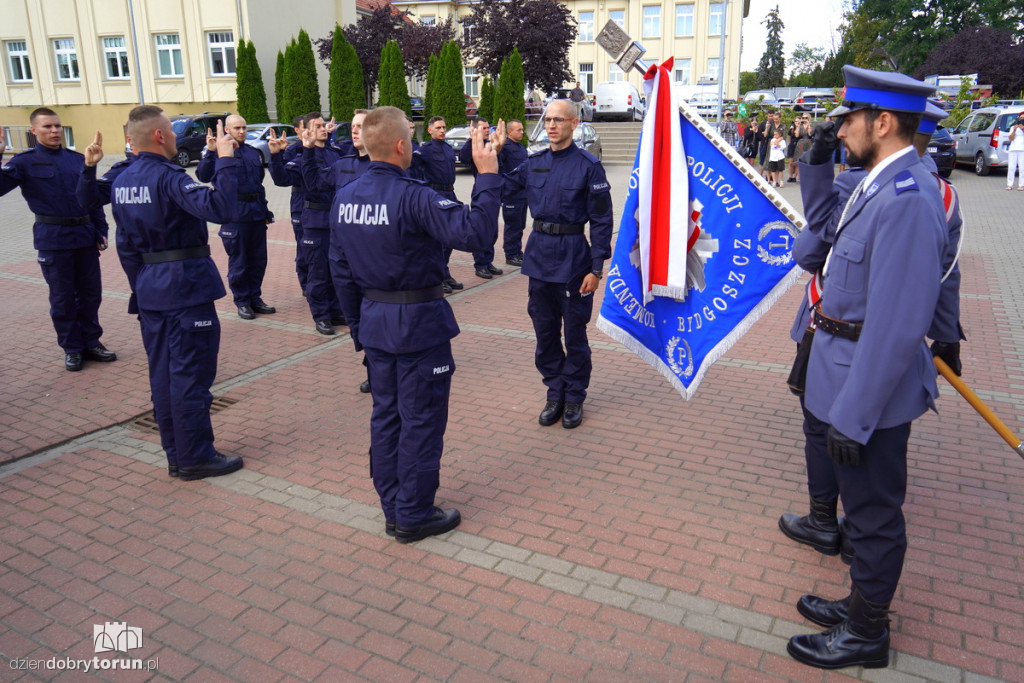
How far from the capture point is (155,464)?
492 centimetres

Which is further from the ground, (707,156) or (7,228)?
(707,156)

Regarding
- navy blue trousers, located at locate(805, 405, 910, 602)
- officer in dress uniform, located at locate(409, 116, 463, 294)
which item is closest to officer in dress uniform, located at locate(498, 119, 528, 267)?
officer in dress uniform, located at locate(409, 116, 463, 294)

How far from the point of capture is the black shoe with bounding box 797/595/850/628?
3.18m

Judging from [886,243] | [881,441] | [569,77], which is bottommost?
[881,441]

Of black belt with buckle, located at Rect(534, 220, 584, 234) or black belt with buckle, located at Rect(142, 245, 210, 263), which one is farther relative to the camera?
black belt with buckle, located at Rect(534, 220, 584, 234)

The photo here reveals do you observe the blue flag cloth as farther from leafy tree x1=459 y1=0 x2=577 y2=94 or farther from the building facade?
the building facade

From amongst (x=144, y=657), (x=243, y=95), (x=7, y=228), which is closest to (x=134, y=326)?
(x=144, y=657)

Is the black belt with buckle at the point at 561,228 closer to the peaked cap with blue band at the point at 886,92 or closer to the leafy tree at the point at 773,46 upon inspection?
the peaked cap with blue band at the point at 886,92

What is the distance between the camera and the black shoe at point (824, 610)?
10.4ft

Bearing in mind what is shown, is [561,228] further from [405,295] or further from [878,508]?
[878,508]

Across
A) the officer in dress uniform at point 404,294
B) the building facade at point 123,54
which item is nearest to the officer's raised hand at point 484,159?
the officer in dress uniform at point 404,294

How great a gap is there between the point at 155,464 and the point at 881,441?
13.8ft

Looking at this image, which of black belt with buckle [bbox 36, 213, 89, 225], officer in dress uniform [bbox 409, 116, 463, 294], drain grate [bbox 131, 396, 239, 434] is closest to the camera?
drain grate [bbox 131, 396, 239, 434]

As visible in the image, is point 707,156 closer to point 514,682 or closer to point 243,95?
point 514,682
